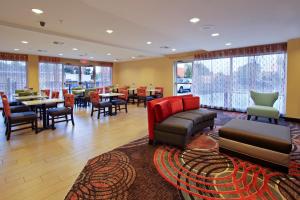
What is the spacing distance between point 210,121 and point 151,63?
606 cm

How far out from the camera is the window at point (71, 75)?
A: 31.5ft

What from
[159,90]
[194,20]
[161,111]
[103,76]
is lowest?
[161,111]

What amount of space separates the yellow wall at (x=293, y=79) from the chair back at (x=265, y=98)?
0.39 meters

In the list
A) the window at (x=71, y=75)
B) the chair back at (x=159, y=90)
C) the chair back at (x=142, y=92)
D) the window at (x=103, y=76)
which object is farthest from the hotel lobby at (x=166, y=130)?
the window at (x=103, y=76)

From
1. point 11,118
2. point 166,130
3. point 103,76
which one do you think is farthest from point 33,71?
point 166,130

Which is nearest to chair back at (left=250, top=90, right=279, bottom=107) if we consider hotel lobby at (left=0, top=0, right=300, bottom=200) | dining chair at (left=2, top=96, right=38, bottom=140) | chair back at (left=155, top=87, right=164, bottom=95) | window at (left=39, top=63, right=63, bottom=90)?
hotel lobby at (left=0, top=0, right=300, bottom=200)

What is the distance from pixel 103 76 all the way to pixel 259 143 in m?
10.2

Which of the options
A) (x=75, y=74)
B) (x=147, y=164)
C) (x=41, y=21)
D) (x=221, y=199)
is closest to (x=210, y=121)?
(x=147, y=164)

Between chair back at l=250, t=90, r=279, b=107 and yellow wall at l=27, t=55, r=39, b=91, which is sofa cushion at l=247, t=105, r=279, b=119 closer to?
chair back at l=250, t=90, r=279, b=107

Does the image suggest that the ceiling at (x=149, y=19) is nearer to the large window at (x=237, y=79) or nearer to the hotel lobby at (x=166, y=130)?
the hotel lobby at (x=166, y=130)

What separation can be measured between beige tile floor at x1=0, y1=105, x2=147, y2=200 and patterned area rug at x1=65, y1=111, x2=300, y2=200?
263 millimetres

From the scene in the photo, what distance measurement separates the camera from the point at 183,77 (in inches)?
342

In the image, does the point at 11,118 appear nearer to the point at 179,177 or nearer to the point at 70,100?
the point at 70,100

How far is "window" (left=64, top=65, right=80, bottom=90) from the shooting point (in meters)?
9.60
